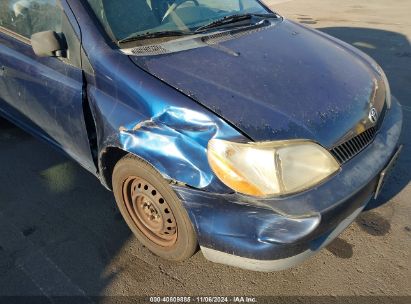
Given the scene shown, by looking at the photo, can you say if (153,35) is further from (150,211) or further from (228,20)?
(150,211)

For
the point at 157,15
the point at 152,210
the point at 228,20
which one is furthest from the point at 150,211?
the point at 228,20

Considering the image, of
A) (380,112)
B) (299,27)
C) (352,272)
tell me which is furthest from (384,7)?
(352,272)

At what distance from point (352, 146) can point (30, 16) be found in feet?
7.96

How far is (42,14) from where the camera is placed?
106 inches

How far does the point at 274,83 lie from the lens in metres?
2.18

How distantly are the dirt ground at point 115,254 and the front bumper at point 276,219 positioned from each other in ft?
1.26

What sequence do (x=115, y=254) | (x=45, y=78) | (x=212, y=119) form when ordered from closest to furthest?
(x=212, y=119) < (x=115, y=254) < (x=45, y=78)

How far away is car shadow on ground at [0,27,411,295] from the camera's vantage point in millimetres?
2398

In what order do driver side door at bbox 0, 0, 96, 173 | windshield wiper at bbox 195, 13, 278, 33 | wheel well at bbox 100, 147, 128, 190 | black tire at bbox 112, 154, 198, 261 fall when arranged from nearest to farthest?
black tire at bbox 112, 154, 198, 261 < wheel well at bbox 100, 147, 128, 190 < driver side door at bbox 0, 0, 96, 173 < windshield wiper at bbox 195, 13, 278, 33

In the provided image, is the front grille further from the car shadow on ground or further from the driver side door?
the driver side door

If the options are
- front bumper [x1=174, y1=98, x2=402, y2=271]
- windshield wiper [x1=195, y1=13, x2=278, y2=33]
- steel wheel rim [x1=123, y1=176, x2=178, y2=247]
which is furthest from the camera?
windshield wiper [x1=195, y1=13, x2=278, y2=33]

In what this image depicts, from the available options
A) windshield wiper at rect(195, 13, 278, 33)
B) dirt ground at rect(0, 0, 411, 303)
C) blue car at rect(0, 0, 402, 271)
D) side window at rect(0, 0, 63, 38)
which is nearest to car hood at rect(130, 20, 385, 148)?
blue car at rect(0, 0, 402, 271)

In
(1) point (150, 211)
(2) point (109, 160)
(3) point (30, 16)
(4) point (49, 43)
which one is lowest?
(1) point (150, 211)

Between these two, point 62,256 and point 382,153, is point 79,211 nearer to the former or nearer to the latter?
point 62,256
